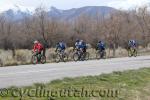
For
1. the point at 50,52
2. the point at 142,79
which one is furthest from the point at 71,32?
the point at 142,79

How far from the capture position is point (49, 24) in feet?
178

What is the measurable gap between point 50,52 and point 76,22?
3696 centimetres

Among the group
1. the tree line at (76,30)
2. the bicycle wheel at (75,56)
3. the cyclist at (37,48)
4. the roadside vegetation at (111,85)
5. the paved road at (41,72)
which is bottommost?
the roadside vegetation at (111,85)

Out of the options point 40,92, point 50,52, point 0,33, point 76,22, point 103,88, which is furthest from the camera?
point 76,22

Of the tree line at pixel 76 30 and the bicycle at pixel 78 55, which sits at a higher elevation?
the tree line at pixel 76 30

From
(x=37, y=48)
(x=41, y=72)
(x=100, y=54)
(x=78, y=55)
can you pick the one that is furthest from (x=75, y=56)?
(x=41, y=72)

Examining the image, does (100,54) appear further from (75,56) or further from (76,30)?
(76,30)

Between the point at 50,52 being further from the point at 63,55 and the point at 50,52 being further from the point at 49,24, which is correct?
the point at 49,24

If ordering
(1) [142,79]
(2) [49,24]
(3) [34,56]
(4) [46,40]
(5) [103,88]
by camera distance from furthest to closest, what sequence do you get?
1. (2) [49,24]
2. (4) [46,40]
3. (3) [34,56]
4. (1) [142,79]
5. (5) [103,88]

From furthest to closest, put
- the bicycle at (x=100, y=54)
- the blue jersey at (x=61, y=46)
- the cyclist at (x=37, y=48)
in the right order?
the bicycle at (x=100, y=54)
the blue jersey at (x=61, y=46)
the cyclist at (x=37, y=48)

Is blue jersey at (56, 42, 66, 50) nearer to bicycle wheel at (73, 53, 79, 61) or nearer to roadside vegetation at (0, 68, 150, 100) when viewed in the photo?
bicycle wheel at (73, 53, 79, 61)

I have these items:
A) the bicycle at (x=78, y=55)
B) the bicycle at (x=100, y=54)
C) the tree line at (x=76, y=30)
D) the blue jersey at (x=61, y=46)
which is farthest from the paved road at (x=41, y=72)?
the tree line at (x=76, y=30)

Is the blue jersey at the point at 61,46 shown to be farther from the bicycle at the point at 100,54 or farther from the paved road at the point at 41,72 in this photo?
the paved road at the point at 41,72

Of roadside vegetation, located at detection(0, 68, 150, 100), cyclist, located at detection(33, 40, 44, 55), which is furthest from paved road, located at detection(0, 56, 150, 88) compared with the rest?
cyclist, located at detection(33, 40, 44, 55)
